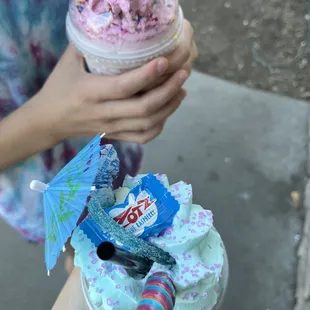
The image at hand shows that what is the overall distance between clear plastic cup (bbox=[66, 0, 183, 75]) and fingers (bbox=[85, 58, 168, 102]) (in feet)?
0.09

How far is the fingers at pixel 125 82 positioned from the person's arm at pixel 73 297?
26cm

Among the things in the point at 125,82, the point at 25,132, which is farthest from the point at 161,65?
the point at 25,132

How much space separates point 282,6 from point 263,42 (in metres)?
0.26

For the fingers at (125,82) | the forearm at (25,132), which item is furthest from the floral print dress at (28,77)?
the fingers at (125,82)

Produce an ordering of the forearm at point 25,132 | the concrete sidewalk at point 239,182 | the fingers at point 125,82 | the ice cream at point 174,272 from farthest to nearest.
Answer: the concrete sidewalk at point 239,182 < the forearm at point 25,132 < the fingers at point 125,82 < the ice cream at point 174,272

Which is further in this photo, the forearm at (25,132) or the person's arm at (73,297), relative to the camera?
the forearm at (25,132)

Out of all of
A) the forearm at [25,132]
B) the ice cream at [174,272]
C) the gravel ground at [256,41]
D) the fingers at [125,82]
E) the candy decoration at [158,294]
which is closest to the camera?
the candy decoration at [158,294]

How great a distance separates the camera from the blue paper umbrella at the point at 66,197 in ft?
1.59

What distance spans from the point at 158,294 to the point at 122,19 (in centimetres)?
40

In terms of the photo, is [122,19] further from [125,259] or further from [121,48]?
[125,259]

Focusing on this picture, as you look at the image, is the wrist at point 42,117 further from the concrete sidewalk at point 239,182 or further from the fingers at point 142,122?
the concrete sidewalk at point 239,182

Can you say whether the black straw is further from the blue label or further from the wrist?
the wrist

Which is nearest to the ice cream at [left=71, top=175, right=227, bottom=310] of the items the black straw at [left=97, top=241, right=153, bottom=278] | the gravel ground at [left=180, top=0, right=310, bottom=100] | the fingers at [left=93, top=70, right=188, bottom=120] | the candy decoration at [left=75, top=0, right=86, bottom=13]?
the black straw at [left=97, top=241, right=153, bottom=278]

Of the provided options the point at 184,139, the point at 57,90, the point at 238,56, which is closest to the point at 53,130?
the point at 57,90
